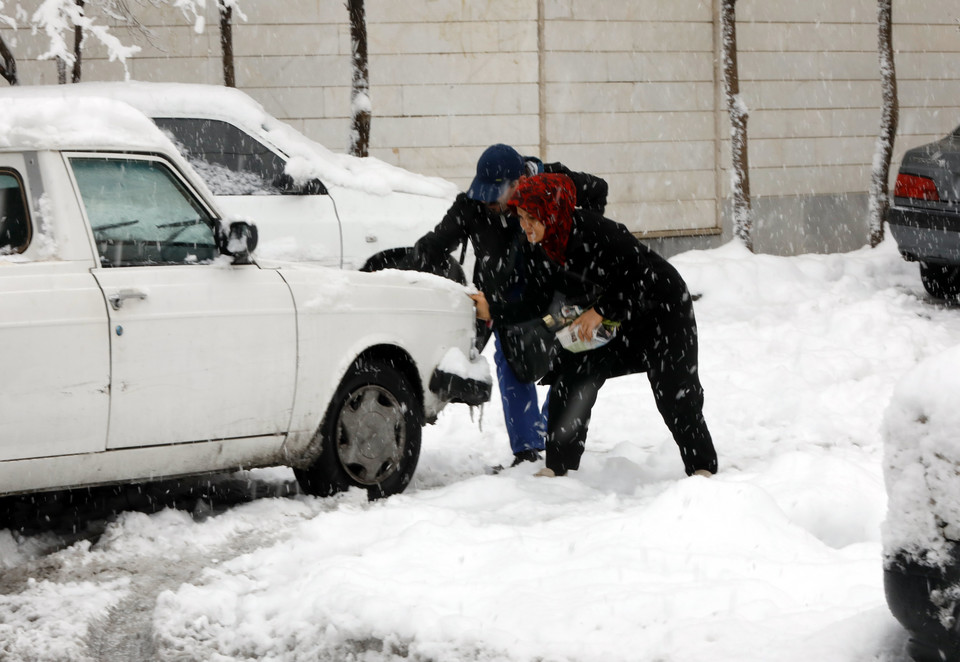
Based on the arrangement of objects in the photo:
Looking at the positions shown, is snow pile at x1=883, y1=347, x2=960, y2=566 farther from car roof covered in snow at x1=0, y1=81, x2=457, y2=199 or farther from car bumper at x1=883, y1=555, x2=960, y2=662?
car roof covered in snow at x1=0, y1=81, x2=457, y2=199

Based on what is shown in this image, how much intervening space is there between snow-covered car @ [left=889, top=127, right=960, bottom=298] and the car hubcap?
652cm

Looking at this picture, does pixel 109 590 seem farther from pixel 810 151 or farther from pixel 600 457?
pixel 810 151

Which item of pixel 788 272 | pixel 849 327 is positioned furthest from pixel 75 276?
pixel 788 272

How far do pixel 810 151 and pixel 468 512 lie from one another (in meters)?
12.1

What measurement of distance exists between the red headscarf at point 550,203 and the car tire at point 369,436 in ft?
3.37

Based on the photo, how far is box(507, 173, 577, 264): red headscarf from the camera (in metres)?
5.81

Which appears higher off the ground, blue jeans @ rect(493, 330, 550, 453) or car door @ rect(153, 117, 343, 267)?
car door @ rect(153, 117, 343, 267)

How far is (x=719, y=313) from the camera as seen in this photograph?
11.5 m

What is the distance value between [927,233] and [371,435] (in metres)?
6.73

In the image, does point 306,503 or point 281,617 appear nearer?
point 281,617

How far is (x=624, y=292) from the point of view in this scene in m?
6.02

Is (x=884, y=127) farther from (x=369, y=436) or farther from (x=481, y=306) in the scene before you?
(x=369, y=436)

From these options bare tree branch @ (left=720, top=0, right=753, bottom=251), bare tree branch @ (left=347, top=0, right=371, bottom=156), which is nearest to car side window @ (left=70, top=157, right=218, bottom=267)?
bare tree branch @ (left=347, top=0, right=371, bottom=156)

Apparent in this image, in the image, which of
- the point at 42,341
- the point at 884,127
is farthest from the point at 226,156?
the point at 884,127
